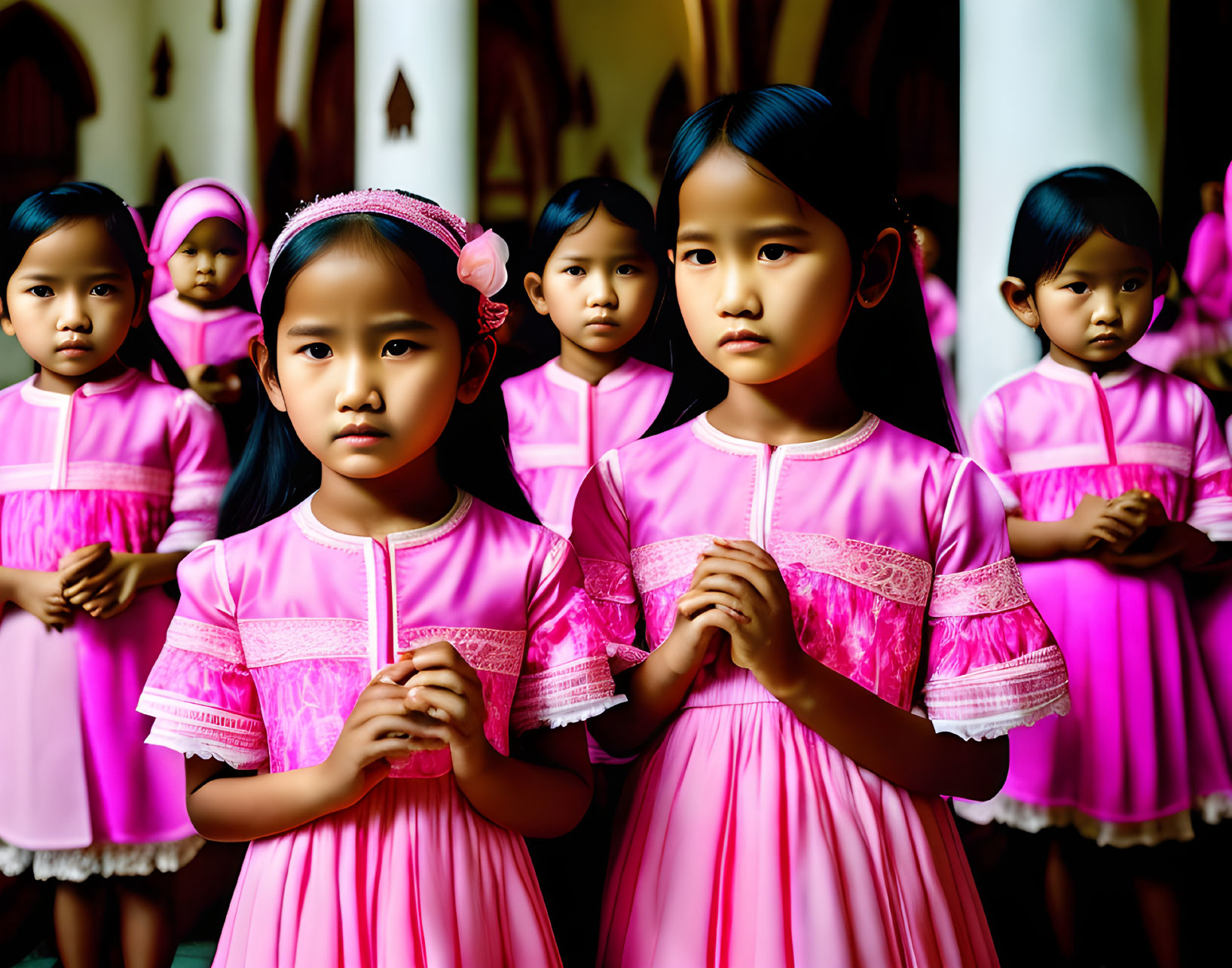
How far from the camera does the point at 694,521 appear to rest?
4.63 feet

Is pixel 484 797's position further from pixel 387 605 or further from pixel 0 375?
pixel 0 375

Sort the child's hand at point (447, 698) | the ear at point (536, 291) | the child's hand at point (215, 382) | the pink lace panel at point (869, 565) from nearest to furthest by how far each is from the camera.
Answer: the child's hand at point (447, 698) < the pink lace panel at point (869, 565) < the ear at point (536, 291) < the child's hand at point (215, 382)

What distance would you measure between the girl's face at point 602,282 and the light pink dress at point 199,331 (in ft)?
1.98

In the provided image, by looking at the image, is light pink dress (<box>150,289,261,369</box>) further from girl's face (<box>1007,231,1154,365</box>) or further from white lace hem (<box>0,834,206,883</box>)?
girl's face (<box>1007,231,1154,365</box>)

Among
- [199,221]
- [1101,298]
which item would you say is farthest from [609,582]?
[199,221]

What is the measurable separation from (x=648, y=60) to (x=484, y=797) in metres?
1.41

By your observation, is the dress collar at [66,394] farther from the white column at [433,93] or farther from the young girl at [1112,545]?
the young girl at [1112,545]

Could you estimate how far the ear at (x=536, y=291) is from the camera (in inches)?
76.9

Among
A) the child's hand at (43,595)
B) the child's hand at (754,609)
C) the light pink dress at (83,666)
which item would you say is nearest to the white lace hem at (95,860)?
the light pink dress at (83,666)

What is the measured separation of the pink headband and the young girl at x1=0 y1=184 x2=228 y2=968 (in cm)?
73

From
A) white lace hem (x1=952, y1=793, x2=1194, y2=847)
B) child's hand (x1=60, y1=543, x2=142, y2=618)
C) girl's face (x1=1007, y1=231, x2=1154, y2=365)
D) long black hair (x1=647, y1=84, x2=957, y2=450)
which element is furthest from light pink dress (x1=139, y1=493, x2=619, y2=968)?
girl's face (x1=1007, y1=231, x2=1154, y2=365)

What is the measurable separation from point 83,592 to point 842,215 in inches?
53.3

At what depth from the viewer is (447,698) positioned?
1.14 metres

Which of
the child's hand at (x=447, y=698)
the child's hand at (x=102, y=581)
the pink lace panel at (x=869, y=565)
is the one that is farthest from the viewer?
the child's hand at (x=102, y=581)
